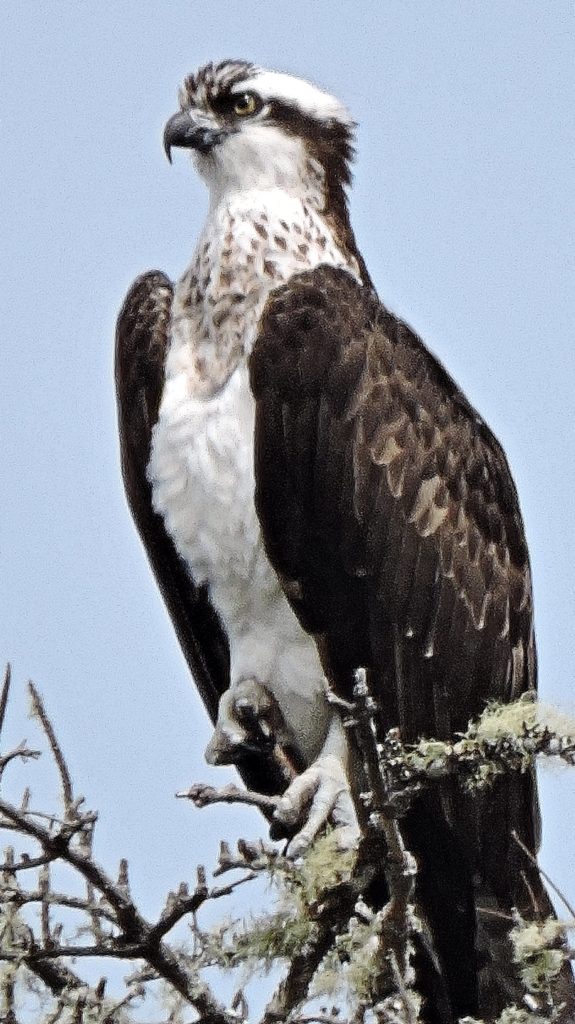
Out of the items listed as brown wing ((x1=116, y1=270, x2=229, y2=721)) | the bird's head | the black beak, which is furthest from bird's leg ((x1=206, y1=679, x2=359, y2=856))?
the black beak

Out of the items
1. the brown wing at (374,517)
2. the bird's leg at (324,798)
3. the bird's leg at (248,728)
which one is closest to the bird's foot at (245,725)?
the bird's leg at (248,728)

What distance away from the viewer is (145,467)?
5969 mm

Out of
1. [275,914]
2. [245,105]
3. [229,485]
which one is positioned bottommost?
[275,914]

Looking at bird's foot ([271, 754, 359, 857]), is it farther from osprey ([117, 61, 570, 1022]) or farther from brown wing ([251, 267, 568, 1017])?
brown wing ([251, 267, 568, 1017])

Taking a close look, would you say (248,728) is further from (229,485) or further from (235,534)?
(229,485)

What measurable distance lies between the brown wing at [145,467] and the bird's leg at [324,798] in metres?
0.71

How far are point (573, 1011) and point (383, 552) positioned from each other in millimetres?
1611

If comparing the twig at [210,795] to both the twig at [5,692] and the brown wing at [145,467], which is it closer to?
the twig at [5,692]

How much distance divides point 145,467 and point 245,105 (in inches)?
58.0

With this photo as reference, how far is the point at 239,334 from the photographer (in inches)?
224

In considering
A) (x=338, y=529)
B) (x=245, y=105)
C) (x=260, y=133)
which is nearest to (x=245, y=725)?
(x=338, y=529)

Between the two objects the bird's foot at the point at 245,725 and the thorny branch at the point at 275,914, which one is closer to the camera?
the thorny branch at the point at 275,914

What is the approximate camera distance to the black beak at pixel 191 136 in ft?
20.7

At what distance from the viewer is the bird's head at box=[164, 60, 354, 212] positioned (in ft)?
20.6
